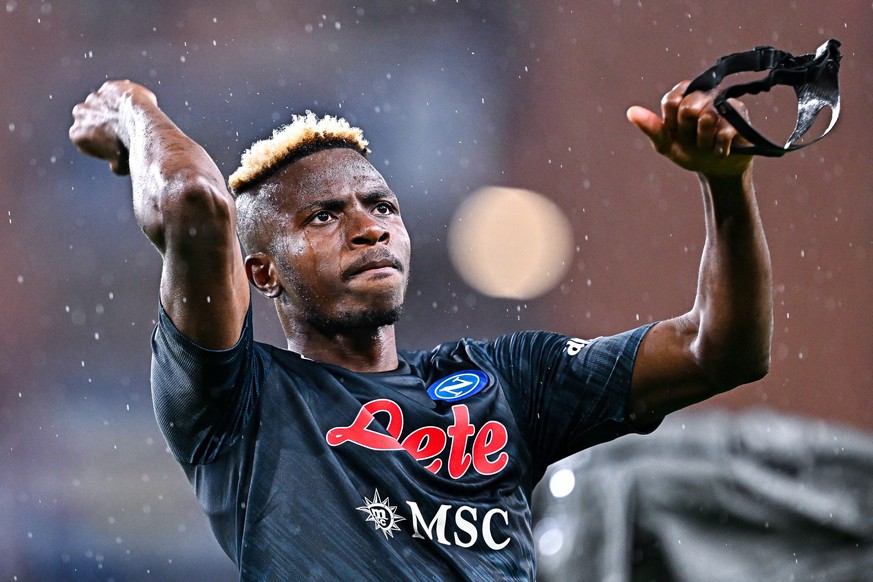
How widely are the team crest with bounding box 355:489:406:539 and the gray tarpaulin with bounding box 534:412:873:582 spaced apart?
5.60 ft

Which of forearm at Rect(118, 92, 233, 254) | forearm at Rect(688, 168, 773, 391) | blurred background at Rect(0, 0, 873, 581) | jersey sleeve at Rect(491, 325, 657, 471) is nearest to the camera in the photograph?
forearm at Rect(118, 92, 233, 254)

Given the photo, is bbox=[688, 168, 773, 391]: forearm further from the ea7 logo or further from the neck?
the neck

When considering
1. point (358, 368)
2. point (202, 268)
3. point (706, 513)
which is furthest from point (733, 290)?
point (706, 513)

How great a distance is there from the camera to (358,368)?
3152 mm

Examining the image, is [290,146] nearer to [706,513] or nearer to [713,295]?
[713,295]

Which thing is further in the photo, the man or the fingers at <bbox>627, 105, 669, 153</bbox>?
the man

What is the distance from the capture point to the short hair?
10.8ft

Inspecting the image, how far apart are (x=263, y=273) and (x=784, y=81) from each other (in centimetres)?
159

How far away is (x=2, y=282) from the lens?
290 inches

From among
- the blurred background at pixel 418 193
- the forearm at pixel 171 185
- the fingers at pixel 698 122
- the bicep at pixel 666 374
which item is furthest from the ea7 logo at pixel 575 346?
the blurred background at pixel 418 193

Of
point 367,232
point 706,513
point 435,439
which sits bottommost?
point 706,513

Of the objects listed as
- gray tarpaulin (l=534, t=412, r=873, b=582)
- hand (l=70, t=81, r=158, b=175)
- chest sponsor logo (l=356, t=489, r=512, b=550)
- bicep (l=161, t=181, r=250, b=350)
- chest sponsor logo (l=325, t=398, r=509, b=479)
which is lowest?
gray tarpaulin (l=534, t=412, r=873, b=582)

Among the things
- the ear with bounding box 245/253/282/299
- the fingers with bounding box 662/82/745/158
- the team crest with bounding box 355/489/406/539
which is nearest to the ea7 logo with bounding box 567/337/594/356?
the team crest with bounding box 355/489/406/539

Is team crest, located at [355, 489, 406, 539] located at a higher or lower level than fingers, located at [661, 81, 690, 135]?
lower
